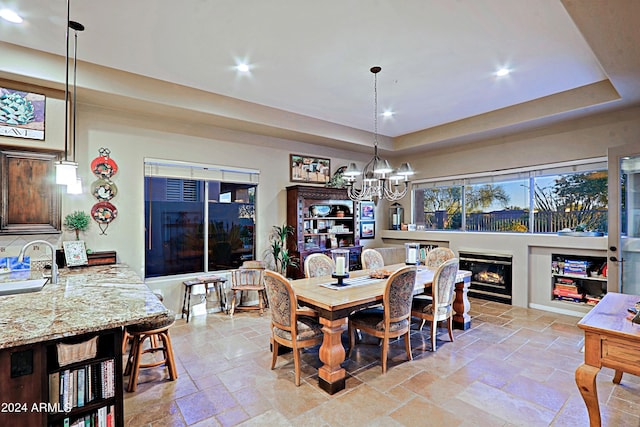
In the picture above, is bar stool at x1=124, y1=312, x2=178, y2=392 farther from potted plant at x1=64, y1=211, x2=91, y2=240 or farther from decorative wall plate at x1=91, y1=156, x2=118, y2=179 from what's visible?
decorative wall plate at x1=91, y1=156, x2=118, y2=179

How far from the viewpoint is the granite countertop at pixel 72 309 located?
62.0 inches

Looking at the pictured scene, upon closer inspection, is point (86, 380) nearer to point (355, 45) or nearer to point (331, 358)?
point (331, 358)

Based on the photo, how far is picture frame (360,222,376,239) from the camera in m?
6.91

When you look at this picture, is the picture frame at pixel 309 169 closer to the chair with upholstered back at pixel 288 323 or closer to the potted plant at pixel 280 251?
the potted plant at pixel 280 251

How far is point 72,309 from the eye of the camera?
194 centimetres

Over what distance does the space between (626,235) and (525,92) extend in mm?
2119

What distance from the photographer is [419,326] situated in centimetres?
425

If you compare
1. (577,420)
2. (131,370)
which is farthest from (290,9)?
(577,420)

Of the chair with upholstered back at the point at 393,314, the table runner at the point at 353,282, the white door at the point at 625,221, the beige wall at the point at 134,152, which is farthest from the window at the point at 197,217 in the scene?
the white door at the point at 625,221

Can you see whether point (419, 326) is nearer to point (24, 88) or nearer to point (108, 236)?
point (108, 236)

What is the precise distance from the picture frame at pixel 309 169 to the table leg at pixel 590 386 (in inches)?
186

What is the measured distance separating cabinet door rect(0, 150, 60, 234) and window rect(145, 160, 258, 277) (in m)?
1.20

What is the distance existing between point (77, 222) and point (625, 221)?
6.52 metres

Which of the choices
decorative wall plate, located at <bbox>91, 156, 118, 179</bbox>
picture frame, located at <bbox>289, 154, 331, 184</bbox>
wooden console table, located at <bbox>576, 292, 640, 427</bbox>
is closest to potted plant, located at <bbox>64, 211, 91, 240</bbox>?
decorative wall plate, located at <bbox>91, 156, 118, 179</bbox>
